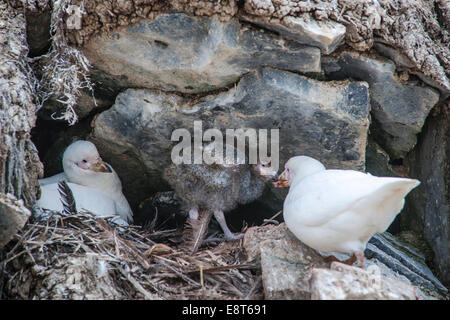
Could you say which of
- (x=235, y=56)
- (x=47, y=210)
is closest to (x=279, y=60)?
(x=235, y=56)

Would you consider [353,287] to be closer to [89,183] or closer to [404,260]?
[404,260]

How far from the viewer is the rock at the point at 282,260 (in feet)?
10.2

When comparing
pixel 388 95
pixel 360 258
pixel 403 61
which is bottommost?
pixel 360 258

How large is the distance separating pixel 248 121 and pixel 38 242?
1896 millimetres

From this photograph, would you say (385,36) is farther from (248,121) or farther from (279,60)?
(248,121)

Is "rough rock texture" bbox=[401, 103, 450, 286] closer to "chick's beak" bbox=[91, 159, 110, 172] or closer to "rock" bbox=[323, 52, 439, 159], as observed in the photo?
"rock" bbox=[323, 52, 439, 159]

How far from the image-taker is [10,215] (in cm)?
280

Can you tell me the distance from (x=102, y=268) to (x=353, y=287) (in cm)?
158

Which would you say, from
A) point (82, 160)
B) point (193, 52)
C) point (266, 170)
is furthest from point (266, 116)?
point (82, 160)

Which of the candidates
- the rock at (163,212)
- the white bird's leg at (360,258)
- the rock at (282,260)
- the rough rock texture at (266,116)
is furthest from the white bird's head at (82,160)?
the white bird's leg at (360,258)

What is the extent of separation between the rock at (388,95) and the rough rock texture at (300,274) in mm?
1109

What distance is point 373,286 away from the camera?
274cm

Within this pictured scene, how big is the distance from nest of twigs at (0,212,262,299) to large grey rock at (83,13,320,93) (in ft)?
4.21

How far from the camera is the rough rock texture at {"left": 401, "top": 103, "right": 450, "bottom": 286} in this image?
392 centimetres
